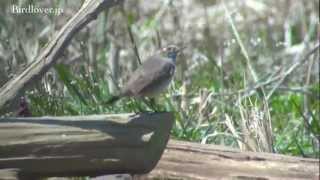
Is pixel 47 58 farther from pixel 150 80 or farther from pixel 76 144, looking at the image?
pixel 150 80

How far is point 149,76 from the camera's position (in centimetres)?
434

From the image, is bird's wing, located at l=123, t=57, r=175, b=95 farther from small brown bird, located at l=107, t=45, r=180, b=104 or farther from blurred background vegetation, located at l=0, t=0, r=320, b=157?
blurred background vegetation, located at l=0, t=0, r=320, b=157

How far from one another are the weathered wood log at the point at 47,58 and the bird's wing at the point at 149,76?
1.42ft

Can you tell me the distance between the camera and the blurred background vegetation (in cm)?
529

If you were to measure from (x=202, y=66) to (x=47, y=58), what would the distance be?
12.4 feet

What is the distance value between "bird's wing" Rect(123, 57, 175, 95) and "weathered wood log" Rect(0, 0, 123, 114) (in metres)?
0.43

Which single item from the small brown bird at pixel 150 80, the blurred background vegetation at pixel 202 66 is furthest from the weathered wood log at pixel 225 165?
the blurred background vegetation at pixel 202 66

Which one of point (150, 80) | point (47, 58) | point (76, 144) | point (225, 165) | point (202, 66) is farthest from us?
point (202, 66)

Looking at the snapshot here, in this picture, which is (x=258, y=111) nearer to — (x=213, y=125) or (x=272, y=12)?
(x=213, y=125)

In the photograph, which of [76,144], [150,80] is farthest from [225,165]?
[76,144]

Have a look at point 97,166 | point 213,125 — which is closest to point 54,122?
point 97,166

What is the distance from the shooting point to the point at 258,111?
5141 millimetres

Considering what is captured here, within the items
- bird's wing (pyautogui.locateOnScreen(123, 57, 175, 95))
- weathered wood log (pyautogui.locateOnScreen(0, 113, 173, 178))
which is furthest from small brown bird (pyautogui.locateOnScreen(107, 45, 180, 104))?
weathered wood log (pyautogui.locateOnScreen(0, 113, 173, 178))

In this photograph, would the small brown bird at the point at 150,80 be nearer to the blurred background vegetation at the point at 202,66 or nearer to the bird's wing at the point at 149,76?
the bird's wing at the point at 149,76
